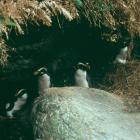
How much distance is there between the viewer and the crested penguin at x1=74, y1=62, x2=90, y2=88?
6.19m

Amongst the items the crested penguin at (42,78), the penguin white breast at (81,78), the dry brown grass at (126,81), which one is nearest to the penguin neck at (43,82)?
the crested penguin at (42,78)

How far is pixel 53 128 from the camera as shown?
4656mm

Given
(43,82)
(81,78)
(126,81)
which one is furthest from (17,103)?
(126,81)

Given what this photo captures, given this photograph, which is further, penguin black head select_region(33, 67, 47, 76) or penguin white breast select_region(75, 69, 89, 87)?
penguin white breast select_region(75, 69, 89, 87)

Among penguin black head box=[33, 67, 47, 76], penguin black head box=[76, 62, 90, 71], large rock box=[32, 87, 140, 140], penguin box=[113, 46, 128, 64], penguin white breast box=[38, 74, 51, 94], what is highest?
penguin box=[113, 46, 128, 64]

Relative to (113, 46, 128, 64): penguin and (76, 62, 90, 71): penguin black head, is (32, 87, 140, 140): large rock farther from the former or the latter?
(113, 46, 128, 64): penguin

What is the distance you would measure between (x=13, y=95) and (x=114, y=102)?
1449 millimetres

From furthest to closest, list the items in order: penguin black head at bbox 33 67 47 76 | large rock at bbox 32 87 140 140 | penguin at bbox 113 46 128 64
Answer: penguin at bbox 113 46 128 64 → penguin black head at bbox 33 67 47 76 → large rock at bbox 32 87 140 140

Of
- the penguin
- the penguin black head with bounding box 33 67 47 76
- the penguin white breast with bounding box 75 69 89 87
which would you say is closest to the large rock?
the penguin black head with bounding box 33 67 47 76

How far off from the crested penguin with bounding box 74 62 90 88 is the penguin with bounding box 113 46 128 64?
0.49 meters

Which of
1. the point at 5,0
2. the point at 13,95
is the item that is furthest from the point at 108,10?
the point at 13,95

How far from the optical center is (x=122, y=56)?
655 cm

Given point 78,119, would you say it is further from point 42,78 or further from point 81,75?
point 81,75

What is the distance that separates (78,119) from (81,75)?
1.63 meters
